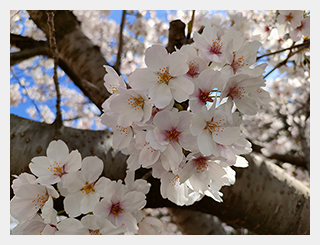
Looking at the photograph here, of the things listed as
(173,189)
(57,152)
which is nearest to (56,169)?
(57,152)

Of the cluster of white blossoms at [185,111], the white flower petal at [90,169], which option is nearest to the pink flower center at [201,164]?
the cluster of white blossoms at [185,111]

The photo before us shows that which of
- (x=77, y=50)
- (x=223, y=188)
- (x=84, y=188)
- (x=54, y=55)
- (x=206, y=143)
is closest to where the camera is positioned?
(x=206, y=143)

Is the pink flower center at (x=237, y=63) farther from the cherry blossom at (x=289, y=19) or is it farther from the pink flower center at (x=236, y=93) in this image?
the cherry blossom at (x=289, y=19)

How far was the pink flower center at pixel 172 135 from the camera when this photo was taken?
43 cm

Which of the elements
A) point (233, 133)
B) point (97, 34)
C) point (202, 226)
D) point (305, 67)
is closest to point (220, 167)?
point (233, 133)

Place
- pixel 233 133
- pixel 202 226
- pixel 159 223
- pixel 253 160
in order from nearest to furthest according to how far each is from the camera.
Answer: pixel 233 133, pixel 159 223, pixel 253 160, pixel 202 226

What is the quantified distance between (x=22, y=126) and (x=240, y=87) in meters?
0.72

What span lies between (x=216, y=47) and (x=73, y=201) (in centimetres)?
44

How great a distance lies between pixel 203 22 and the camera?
2.44 ft

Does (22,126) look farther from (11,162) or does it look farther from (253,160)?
(253,160)

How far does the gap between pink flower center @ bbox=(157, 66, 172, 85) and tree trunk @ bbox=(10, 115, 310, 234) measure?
485 millimetres

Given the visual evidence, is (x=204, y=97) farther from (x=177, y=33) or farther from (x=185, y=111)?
(x=177, y=33)

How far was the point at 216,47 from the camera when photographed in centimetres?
53

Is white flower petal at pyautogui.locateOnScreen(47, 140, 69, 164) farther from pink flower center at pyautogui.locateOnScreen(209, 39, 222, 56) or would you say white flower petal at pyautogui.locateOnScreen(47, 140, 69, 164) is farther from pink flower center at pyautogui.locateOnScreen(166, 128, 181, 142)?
pink flower center at pyautogui.locateOnScreen(209, 39, 222, 56)
